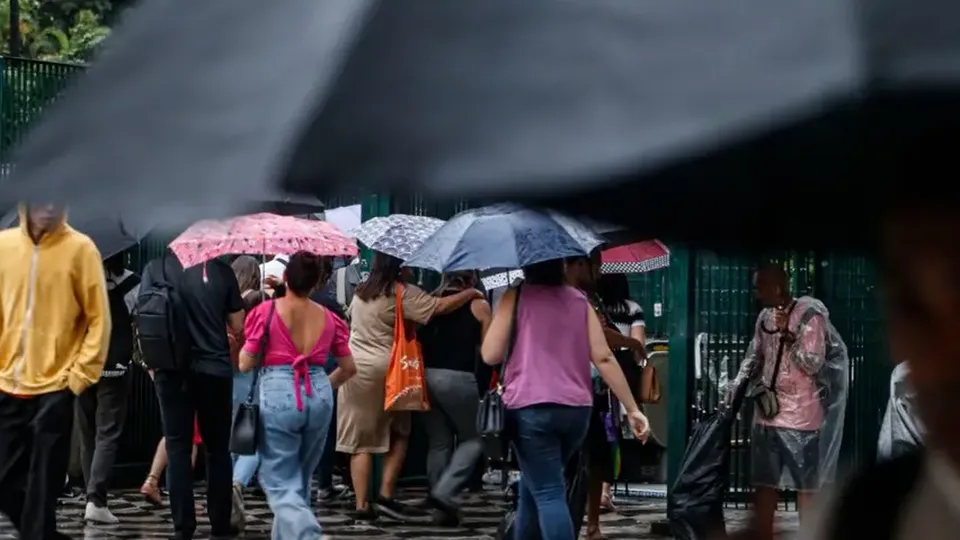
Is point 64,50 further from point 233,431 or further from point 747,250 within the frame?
point 747,250

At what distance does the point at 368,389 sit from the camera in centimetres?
1152

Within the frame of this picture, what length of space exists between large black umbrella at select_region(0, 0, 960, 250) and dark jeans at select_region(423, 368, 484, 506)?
367 inches

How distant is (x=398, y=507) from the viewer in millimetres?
11906

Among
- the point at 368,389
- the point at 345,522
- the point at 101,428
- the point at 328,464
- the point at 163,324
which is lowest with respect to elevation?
the point at 345,522

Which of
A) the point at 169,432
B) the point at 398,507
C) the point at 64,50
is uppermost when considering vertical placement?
the point at 64,50

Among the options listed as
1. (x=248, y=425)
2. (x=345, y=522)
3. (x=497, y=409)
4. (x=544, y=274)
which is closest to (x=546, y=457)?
(x=497, y=409)

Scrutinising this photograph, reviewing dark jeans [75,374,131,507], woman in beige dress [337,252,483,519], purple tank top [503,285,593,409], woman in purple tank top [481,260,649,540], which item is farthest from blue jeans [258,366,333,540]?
dark jeans [75,374,131,507]

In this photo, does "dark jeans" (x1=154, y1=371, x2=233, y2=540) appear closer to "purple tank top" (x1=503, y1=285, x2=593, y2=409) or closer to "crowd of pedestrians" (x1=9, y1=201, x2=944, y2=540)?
"crowd of pedestrians" (x1=9, y1=201, x2=944, y2=540)

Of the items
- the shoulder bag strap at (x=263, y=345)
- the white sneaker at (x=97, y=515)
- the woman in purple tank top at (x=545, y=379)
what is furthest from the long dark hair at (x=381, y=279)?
the woman in purple tank top at (x=545, y=379)

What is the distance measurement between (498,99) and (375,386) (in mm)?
10266

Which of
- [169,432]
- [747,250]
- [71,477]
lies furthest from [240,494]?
[747,250]

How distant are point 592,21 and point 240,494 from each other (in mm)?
9594

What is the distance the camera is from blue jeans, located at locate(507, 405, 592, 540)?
26.0 feet

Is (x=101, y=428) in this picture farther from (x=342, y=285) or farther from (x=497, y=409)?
(x=497, y=409)
